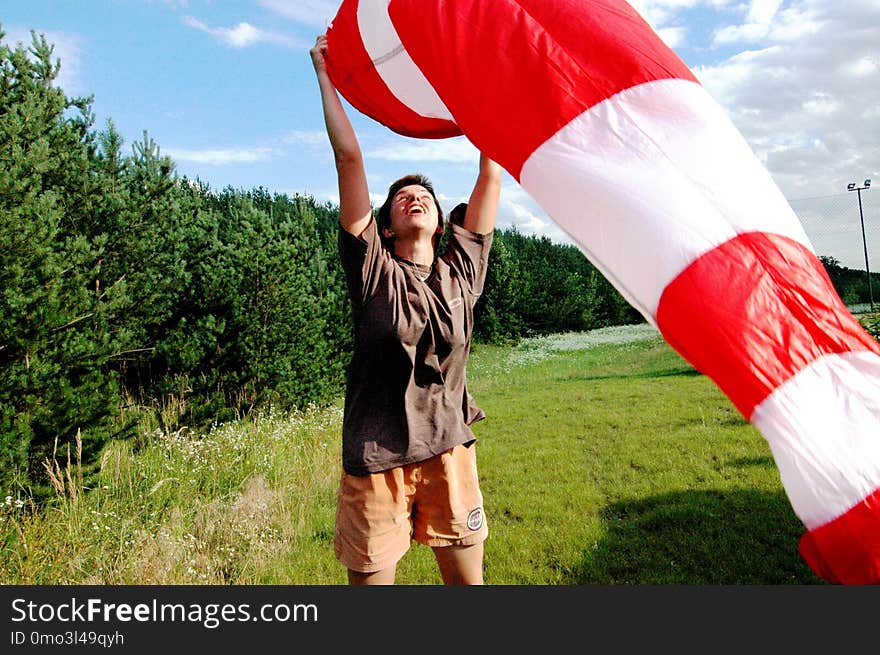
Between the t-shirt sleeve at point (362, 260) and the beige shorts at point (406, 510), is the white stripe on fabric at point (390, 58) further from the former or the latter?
the beige shorts at point (406, 510)

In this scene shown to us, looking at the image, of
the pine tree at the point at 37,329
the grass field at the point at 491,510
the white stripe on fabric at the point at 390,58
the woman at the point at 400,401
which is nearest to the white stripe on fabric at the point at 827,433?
the woman at the point at 400,401

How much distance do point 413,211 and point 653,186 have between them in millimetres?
936

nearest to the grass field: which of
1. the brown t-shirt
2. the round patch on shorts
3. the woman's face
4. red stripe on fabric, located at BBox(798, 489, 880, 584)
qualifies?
the round patch on shorts

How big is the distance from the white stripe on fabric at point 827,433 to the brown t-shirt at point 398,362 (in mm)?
997

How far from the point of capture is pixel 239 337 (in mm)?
7688

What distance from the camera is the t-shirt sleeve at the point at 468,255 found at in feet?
7.82

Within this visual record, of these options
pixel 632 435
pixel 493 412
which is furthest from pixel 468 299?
pixel 493 412

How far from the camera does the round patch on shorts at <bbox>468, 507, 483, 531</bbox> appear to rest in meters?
2.23

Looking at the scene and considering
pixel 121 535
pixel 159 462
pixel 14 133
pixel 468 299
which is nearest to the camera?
pixel 468 299

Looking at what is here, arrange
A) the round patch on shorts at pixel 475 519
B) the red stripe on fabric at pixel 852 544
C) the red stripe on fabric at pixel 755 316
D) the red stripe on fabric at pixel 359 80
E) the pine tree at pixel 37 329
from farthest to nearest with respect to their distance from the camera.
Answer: the pine tree at pixel 37 329
the red stripe on fabric at pixel 359 80
the round patch on shorts at pixel 475 519
the red stripe on fabric at pixel 755 316
the red stripe on fabric at pixel 852 544

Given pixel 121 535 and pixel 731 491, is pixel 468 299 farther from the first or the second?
pixel 731 491

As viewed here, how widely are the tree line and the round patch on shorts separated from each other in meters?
3.57

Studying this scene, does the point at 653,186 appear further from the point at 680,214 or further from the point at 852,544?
the point at 852,544

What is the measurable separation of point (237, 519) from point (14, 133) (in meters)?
3.34
